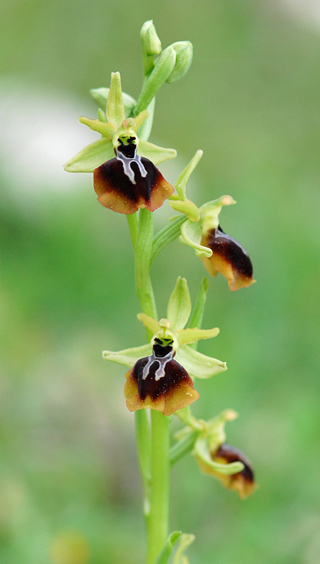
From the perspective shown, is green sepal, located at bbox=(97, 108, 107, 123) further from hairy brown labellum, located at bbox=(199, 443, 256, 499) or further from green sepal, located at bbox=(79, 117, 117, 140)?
hairy brown labellum, located at bbox=(199, 443, 256, 499)

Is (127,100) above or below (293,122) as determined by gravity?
below

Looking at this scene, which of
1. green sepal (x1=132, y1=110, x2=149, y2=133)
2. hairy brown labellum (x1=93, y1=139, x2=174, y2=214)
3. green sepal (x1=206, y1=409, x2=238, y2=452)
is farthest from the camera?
green sepal (x1=206, y1=409, x2=238, y2=452)

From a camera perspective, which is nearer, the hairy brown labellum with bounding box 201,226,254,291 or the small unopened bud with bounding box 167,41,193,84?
the hairy brown labellum with bounding box 201,226,254,291

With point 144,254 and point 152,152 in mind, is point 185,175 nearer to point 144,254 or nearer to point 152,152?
point 152,152

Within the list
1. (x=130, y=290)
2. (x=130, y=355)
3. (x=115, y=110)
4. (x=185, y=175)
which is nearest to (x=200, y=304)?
(x=130, y=355)

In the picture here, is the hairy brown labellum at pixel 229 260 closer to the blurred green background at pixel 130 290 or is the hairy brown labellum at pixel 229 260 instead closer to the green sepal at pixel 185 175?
the green sepal at pixel 185 175

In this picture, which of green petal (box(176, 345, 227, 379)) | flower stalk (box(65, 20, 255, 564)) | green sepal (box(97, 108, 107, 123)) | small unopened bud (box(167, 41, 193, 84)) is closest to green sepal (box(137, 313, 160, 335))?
flower stalk (box(65, 20, 255, 564))

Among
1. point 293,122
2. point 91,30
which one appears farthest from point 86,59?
point 293,122

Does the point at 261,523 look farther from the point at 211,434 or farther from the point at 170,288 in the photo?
the point at 170,288
